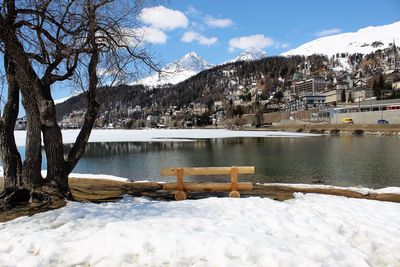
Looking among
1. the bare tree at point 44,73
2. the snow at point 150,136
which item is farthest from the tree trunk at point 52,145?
the snow at point 150,136

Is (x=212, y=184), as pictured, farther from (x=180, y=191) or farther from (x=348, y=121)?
(x=348, y=121)

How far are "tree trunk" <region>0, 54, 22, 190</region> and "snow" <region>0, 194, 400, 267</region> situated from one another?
7.73ft

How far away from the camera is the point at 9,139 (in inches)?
431

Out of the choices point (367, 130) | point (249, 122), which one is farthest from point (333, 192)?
point (249, 122)

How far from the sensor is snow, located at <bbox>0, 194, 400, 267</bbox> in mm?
6625

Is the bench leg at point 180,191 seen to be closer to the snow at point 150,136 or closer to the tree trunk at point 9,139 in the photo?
the tree trunk at point 9,139

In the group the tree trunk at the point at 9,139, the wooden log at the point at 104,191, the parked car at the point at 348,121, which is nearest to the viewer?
the tree trunk at the point at 9,139

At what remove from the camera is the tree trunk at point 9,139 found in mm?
10711

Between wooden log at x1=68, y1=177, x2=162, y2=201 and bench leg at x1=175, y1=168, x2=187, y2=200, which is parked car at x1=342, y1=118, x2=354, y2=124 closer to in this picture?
wooden log at x1=68, y1=177, x2=162, y2=201

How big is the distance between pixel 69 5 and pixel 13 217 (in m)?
5.76

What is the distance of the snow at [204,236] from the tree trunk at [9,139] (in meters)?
2.36

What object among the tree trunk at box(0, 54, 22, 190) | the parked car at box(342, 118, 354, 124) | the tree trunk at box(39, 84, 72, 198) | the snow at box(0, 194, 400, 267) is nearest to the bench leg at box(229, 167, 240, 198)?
the snow at box(0, 194, 400, 267)

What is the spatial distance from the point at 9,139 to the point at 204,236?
21.9 ft

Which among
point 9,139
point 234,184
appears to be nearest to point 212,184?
point 234,184
